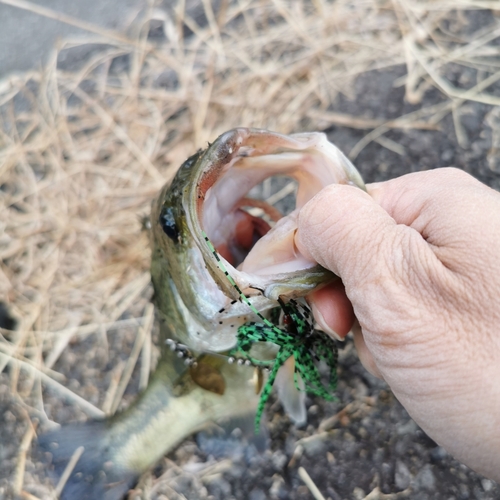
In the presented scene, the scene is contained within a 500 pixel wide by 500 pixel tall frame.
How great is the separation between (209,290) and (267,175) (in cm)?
40

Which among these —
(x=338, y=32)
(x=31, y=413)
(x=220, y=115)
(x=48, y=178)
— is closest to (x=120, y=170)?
(x=48, y=178)

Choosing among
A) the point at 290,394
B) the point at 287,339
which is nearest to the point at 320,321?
the point at 287,339

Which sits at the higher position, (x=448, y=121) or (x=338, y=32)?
(x=338, y=32)

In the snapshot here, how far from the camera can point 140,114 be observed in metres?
2.97

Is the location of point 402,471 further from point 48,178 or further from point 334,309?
point 48,178

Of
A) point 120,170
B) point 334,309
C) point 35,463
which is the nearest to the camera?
point 334,309

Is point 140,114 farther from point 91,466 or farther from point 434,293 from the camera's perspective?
point 434,293

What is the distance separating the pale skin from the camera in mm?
1099

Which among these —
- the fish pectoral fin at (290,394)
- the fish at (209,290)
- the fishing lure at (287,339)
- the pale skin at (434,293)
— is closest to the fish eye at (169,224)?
the fish at (209,290)

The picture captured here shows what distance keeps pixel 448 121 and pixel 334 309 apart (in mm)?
1668

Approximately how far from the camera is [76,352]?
2.47m

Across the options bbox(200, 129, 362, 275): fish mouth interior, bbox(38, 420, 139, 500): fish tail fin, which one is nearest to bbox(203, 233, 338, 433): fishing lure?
bbox(200, 129, 362, 275): fish mouth interior

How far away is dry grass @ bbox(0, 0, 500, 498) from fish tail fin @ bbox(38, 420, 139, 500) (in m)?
0.26

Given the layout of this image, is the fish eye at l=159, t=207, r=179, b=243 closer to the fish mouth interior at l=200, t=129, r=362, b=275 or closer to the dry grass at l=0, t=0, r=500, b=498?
the fish mouth interior at l=200, t=129, r=362, b=275
